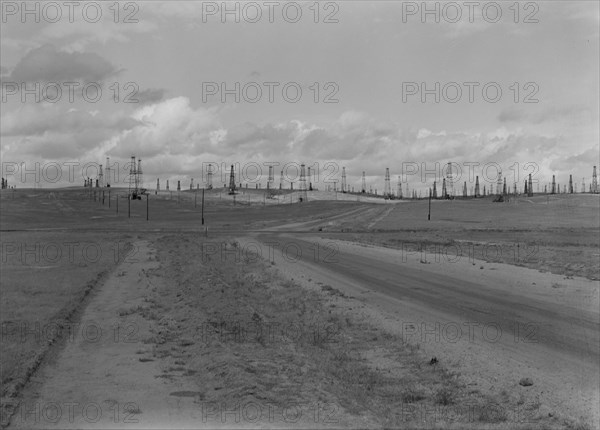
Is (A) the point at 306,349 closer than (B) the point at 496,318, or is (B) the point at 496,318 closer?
(A) the point at 306,349

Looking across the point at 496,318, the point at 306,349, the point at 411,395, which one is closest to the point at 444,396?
the point at 411,395

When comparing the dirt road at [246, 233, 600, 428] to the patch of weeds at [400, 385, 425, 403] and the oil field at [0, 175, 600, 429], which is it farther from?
the patch of weeds at [400, 385, 425, 403]

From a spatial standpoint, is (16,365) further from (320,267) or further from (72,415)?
(320,267)

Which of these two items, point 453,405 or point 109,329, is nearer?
point 453,405

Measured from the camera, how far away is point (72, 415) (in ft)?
34.3

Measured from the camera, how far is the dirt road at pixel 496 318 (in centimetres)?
1183

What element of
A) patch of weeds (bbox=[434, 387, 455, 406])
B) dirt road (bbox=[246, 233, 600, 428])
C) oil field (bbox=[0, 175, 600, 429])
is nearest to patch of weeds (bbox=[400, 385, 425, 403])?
oil field (bbox=[0, 175, 600, 429])

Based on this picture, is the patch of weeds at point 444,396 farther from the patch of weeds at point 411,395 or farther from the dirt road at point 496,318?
the dirt road at point 496,318

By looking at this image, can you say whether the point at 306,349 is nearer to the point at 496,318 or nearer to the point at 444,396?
the point at 444,396

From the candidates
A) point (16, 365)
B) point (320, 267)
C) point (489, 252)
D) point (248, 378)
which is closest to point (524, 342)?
point (248, 378)

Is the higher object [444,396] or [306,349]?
[444,396]

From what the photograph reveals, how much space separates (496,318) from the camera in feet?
59.8

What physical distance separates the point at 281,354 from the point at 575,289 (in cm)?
1459

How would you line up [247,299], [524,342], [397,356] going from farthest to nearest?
[247,299] → [524,342] → [397,356]
